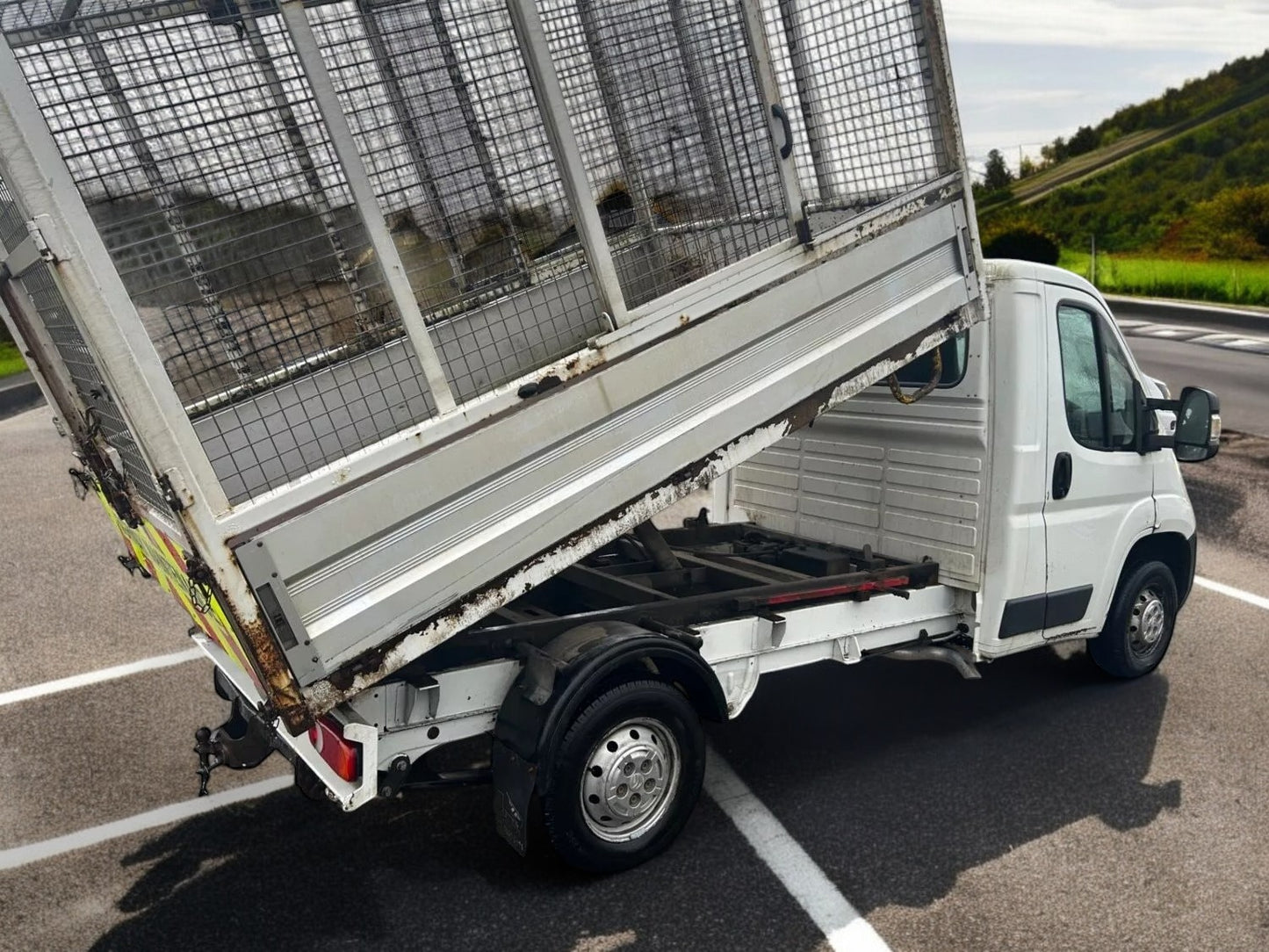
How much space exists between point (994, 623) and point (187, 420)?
3642 millimetres

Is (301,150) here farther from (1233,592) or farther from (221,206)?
(1233,592)

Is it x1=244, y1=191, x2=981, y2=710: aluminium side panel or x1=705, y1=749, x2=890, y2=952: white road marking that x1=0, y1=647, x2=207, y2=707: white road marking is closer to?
x1=705, y1=749, x2=890, y2=952: white road marking

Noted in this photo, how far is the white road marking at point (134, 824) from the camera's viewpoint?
14.8 ft

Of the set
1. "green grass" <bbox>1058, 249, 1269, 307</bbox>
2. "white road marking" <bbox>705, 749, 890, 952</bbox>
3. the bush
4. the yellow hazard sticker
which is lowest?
"green grass" <bbox>1058, 249, 1269, 307</bbox>

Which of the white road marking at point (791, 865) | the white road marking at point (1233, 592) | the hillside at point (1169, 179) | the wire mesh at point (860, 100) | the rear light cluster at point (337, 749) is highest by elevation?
the wire mesh at point (860, 100)

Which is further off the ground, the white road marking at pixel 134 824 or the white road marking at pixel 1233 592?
the white road marking at pixel 134 824

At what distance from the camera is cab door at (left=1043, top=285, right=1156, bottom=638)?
16.9 ft

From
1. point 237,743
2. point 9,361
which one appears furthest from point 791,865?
point 9,361

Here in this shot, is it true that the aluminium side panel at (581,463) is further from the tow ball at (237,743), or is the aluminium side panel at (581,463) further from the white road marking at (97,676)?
the white road marking at (97,676)

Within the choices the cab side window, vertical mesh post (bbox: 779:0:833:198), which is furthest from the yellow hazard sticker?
the cab side window

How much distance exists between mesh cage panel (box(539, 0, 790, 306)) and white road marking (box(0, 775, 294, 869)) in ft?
9.79

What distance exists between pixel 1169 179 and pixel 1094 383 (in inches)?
1594

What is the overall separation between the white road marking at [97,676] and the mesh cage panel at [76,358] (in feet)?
9.64

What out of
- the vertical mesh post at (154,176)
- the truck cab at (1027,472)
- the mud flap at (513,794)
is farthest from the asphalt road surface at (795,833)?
the vertical mesh post at (154,176)
